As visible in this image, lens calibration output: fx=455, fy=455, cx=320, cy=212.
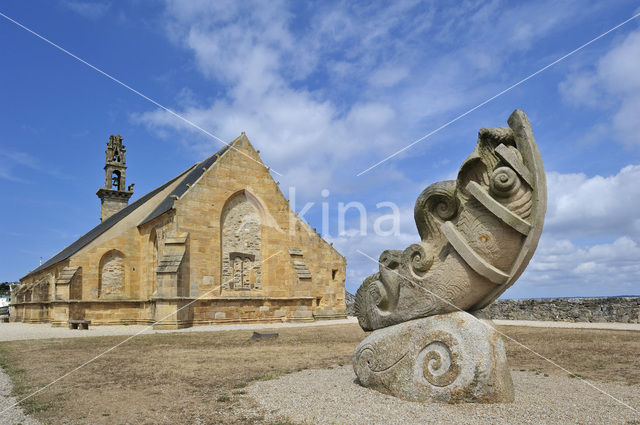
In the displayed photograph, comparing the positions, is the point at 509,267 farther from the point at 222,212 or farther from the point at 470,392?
the point at 222,212

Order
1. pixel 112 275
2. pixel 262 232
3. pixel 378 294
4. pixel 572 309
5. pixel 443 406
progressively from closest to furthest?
→ 1. pixel 443 406
2. pixel 378 294
3. pixel 572 309
4. pixel 262 232
5. pixel 112 275

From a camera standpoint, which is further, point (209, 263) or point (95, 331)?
point (209, 263)

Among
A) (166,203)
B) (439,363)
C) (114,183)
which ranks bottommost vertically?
(439,363)

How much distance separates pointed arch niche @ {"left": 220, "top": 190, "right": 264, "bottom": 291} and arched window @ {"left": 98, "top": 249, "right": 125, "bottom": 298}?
6693mm

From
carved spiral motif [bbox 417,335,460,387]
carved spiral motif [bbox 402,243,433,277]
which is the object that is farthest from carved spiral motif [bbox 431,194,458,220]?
carved spiral motif [bbox 417,335,460,387]

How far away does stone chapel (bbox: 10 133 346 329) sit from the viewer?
20703mm

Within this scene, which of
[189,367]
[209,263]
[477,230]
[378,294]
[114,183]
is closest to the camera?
[477,230]

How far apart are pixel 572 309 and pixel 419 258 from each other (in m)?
16.1

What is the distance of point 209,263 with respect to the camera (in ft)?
70.1

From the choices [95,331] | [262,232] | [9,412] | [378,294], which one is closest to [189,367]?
[9,412]

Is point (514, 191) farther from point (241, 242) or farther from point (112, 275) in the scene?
point (112, 275)

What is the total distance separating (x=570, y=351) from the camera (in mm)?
9570

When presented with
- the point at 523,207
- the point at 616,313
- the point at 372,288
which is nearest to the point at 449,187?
the point at 523,207

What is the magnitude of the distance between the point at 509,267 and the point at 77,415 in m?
5.22
